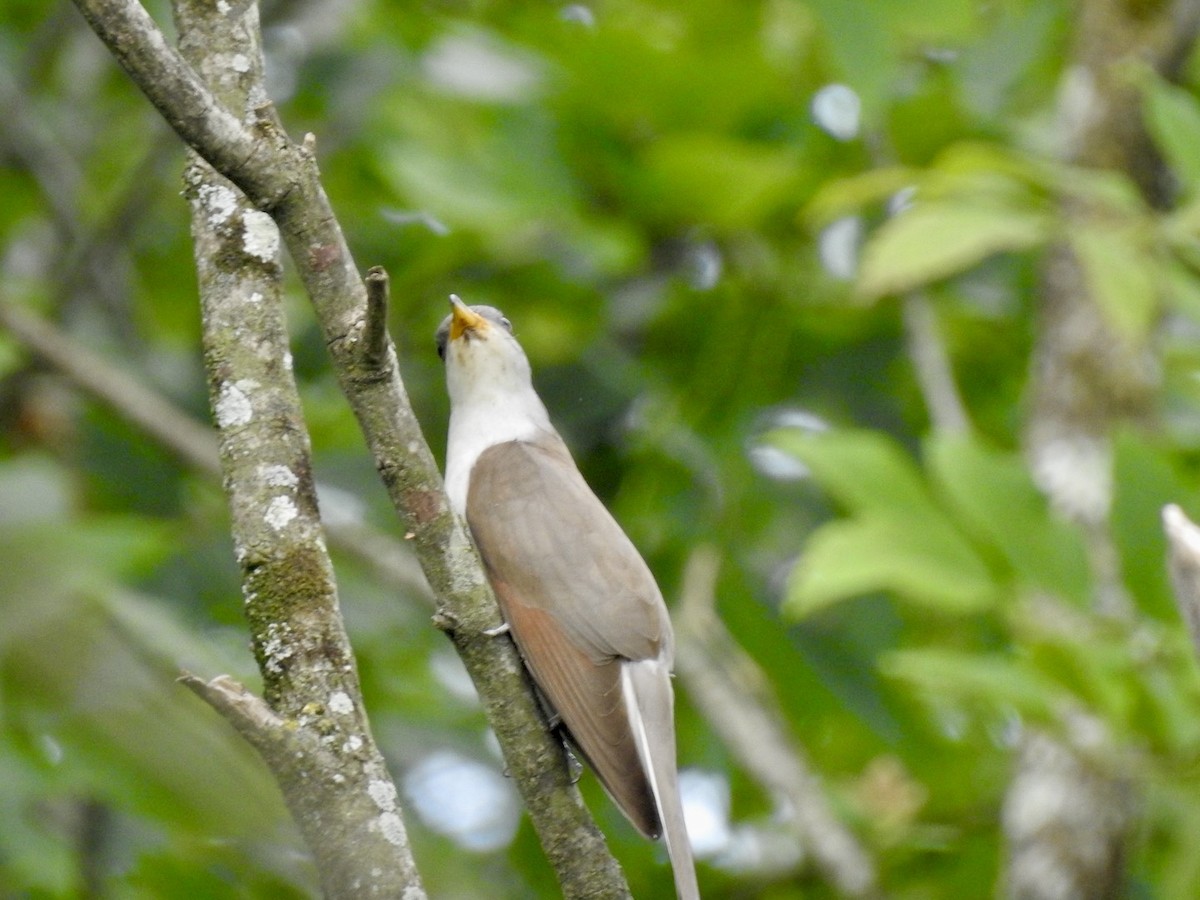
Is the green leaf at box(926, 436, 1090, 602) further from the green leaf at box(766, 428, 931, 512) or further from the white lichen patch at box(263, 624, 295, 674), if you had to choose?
the white lichen patch at box(263, 624, 295, 674)

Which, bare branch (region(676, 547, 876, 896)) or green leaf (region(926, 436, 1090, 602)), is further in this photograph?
bare branch (region(676, 547, 876, 896))

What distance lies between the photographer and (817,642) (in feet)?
15.6

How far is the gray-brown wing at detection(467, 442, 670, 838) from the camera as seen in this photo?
2.99 meters

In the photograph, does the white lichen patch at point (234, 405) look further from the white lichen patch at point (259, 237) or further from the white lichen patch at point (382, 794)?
the white lichen patch at point (382, 794)

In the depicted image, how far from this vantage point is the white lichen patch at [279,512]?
229cm

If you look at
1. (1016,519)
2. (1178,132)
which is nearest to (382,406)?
(1016,519)

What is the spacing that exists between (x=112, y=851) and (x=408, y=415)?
7.89 ft

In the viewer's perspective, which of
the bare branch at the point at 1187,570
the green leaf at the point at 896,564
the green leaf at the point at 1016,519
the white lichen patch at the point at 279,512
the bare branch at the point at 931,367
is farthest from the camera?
the bare branch at the point at 931,367

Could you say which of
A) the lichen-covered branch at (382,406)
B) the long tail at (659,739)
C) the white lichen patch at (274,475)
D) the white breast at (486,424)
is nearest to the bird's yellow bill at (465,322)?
the white breast at (486,424)

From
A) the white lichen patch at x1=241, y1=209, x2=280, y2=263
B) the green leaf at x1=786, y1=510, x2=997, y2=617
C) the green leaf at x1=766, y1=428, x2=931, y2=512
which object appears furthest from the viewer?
the green leaf at x1=766, y1=428, x2=931, y2=512

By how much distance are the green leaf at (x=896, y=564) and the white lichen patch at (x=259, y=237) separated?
4.55 feet

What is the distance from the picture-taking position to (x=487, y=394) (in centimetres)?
428

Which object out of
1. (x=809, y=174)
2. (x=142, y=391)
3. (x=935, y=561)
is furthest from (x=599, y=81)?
(x=935, y=561)

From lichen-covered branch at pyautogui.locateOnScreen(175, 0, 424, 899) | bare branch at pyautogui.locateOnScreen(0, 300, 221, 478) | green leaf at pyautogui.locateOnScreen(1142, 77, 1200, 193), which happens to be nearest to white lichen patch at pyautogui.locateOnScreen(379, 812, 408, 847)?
lichen-covered branch at pyautogui.locateOnScreen(175, 0, 424, 899)
